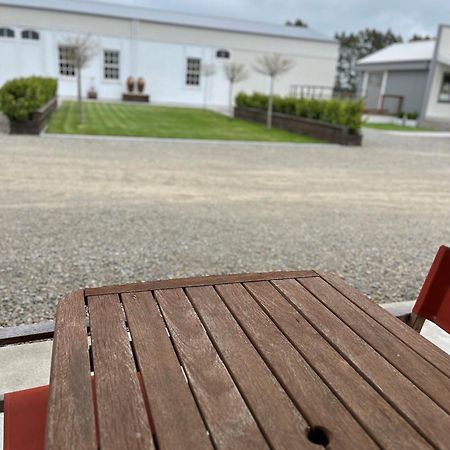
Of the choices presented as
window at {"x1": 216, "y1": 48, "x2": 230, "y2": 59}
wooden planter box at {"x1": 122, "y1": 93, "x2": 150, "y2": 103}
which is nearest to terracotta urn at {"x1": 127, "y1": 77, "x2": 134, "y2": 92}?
wooden planter box at {"x1": 122, "y1": 93, "x2": 150, "y2": 103}

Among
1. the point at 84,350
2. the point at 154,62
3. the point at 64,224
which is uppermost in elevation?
the point at 154,62

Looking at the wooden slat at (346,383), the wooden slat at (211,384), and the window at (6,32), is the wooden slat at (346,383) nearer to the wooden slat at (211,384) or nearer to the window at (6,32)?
the wooden slat at (211,384)

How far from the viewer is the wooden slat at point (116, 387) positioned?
A: 101 cm

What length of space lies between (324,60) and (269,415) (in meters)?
32.4

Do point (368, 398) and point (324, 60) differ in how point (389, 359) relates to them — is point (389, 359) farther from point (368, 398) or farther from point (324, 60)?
point (324, 60)

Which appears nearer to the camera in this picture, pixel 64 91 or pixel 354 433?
pixel 354 433

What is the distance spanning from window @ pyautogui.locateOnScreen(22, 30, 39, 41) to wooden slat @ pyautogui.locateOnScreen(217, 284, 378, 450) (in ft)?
89.8

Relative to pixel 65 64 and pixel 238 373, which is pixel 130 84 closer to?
pixel 65 64

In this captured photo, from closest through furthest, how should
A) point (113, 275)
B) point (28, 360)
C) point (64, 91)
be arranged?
point (28, 360) → point (113, 275) → point (64, 91)

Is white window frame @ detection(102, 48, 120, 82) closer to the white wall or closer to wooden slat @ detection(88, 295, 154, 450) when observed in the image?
the white wall

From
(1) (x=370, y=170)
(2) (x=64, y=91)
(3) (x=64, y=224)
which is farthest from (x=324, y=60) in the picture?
(3) (x=64, y=224)

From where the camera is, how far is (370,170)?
9.54m

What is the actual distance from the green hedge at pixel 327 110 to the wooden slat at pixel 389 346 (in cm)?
1238

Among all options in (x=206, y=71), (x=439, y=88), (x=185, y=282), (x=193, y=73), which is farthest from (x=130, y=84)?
(x=185, y=282)
